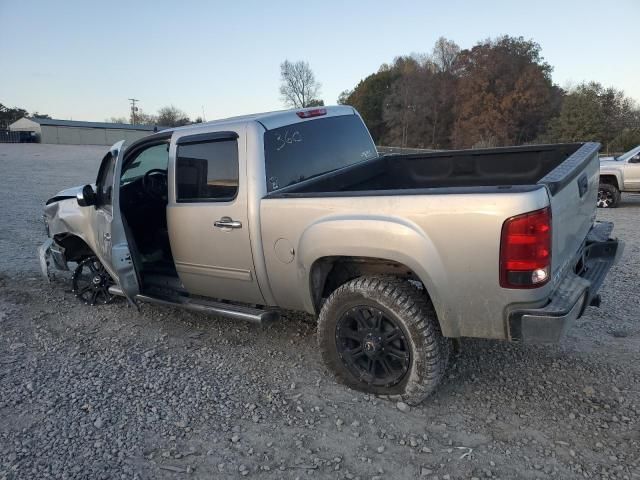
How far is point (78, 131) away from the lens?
235 feet

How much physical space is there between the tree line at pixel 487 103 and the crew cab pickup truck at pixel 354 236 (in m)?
35.8

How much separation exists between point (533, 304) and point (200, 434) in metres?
2.12

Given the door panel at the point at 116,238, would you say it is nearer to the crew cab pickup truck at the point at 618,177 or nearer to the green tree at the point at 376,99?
the crew cab pickup truck at the point at 618,177

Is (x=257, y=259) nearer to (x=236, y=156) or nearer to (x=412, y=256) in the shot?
(x=236, y=156)

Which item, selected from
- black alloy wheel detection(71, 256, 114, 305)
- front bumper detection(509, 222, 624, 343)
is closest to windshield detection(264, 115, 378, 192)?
front bumper detection(509, 222, 624, 343)

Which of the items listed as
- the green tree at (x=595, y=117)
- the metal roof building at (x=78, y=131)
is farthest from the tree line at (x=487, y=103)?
the metal roof building at (x=78, y=131)

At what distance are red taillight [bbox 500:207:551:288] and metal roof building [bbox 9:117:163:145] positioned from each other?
71.2 meters

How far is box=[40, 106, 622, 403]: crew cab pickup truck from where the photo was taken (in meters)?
2.76

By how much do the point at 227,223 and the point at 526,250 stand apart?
7.16 feet

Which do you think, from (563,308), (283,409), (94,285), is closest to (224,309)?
(283,409)

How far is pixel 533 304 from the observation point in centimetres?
276

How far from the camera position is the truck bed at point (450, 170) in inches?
168

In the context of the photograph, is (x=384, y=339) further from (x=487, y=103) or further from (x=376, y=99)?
(x=376, y=99)

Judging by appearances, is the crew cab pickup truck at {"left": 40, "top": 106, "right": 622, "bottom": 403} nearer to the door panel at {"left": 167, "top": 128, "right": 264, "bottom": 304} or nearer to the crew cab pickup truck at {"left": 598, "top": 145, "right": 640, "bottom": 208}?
the door panel at {"left": 167, "top": 128, "right": 264, "bottom": 304}
